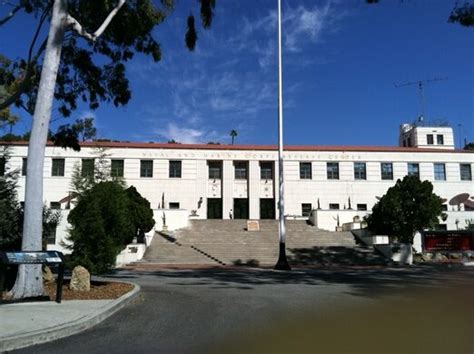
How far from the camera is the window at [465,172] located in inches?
1895

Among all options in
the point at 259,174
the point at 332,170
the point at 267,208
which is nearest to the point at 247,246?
the point at 267,208

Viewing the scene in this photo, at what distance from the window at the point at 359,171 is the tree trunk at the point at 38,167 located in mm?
37956

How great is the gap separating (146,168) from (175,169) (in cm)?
268

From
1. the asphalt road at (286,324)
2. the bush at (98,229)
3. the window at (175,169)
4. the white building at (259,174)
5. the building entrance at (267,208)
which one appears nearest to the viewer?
the asphalt road at (286,324)

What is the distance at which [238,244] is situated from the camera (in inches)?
1350

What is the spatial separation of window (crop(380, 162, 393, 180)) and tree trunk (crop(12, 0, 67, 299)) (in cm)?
3937

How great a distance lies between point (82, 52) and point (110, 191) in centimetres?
649

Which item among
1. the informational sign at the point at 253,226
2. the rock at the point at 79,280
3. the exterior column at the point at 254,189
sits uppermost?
the exterior column at the point at 254,189

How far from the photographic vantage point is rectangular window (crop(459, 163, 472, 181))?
4812 cm

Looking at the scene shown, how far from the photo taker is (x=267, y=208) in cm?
4722

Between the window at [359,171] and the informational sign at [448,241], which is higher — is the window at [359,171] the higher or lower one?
the higher one

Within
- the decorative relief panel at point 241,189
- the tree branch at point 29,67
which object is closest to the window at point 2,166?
the tree branch at point 29,67

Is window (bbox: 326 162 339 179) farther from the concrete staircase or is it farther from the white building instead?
the concrete staircase

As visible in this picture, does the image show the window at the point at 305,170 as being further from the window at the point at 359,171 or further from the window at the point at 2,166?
the window at the point at 2,166
